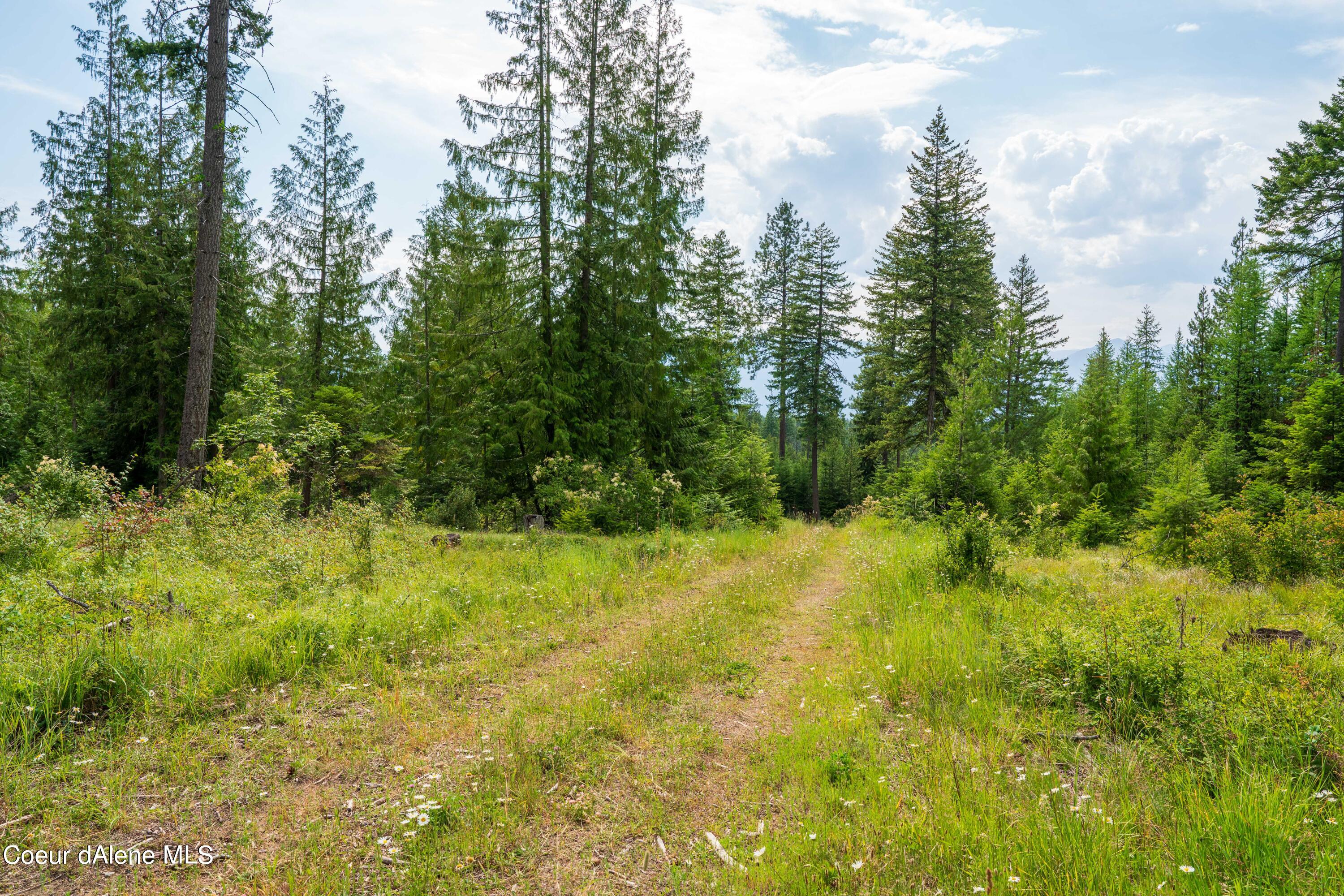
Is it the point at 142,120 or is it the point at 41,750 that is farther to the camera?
the point at 142,120

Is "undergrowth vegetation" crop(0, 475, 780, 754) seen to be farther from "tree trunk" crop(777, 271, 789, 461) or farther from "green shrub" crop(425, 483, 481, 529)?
"tree trunk" crop(777, 271, 789, 461)

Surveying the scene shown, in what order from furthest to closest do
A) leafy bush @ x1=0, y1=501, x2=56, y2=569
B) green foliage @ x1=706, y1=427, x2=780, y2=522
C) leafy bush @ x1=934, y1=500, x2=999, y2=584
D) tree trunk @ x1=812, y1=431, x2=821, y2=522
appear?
1. tree trunk @ x1=812, y1=431, x2=821, y2=522
2. green foliage @ x1=706, y1=427, x2=780, y2=522
3. leafy bush @ x1=934, y1=500, x2=999, y2=584
4. leafy bush @ x1=0, y1=501, x2=56, y2=569

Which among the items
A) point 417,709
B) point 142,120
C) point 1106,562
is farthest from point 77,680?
point 142,120

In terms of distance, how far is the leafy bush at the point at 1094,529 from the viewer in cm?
1680

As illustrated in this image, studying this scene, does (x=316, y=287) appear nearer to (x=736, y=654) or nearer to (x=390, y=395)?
(x=390, y=395)

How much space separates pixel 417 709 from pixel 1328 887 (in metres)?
5.33

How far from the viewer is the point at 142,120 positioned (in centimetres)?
2208

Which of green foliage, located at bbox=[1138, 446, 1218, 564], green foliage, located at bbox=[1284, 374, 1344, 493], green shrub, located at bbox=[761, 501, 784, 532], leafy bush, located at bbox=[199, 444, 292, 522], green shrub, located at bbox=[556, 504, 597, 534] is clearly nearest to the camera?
leafy bush, located at bbox=[199, 444, 292, 522]

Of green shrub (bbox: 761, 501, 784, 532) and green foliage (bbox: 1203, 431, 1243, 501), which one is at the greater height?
green foliage (bbox: 1203, 431, 1243, 501)

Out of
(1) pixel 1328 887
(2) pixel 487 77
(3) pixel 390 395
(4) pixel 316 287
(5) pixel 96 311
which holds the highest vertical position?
(2) pixel 487 77

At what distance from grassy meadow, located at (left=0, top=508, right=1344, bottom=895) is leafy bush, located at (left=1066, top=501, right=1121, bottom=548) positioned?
9919 mm

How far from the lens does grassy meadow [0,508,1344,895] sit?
2857mm

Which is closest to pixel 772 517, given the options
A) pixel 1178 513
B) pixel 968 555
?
pixel 1178 513

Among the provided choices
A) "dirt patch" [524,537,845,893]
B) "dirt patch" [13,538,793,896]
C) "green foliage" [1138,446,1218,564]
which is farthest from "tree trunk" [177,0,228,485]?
"green foliage" [1138,446,1218,564]
